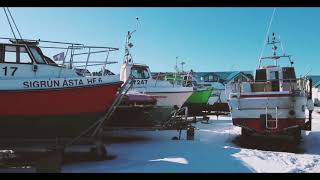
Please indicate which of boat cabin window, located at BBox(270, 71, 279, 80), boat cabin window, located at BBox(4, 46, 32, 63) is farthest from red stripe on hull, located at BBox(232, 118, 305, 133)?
boat cabin window, located at BBox(4, 46, 32, 63)

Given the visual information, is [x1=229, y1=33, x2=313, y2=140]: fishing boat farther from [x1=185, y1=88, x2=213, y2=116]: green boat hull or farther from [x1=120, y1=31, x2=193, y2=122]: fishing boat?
[x1=185, y1=88, x2=213, y2=116]: green boat hull

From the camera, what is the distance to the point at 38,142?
7.59 m

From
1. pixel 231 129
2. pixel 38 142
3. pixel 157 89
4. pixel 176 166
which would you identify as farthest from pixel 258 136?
pixel 38 142

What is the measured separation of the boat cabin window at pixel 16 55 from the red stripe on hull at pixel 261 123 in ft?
23.6

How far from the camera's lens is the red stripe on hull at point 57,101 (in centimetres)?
763

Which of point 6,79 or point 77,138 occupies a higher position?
point 6,79

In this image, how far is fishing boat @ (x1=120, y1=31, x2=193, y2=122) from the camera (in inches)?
573

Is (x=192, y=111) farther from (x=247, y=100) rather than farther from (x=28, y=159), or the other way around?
(x=28, y=159)

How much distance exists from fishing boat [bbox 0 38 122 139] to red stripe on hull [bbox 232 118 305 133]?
5.41 meters

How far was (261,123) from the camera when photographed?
473 inches
